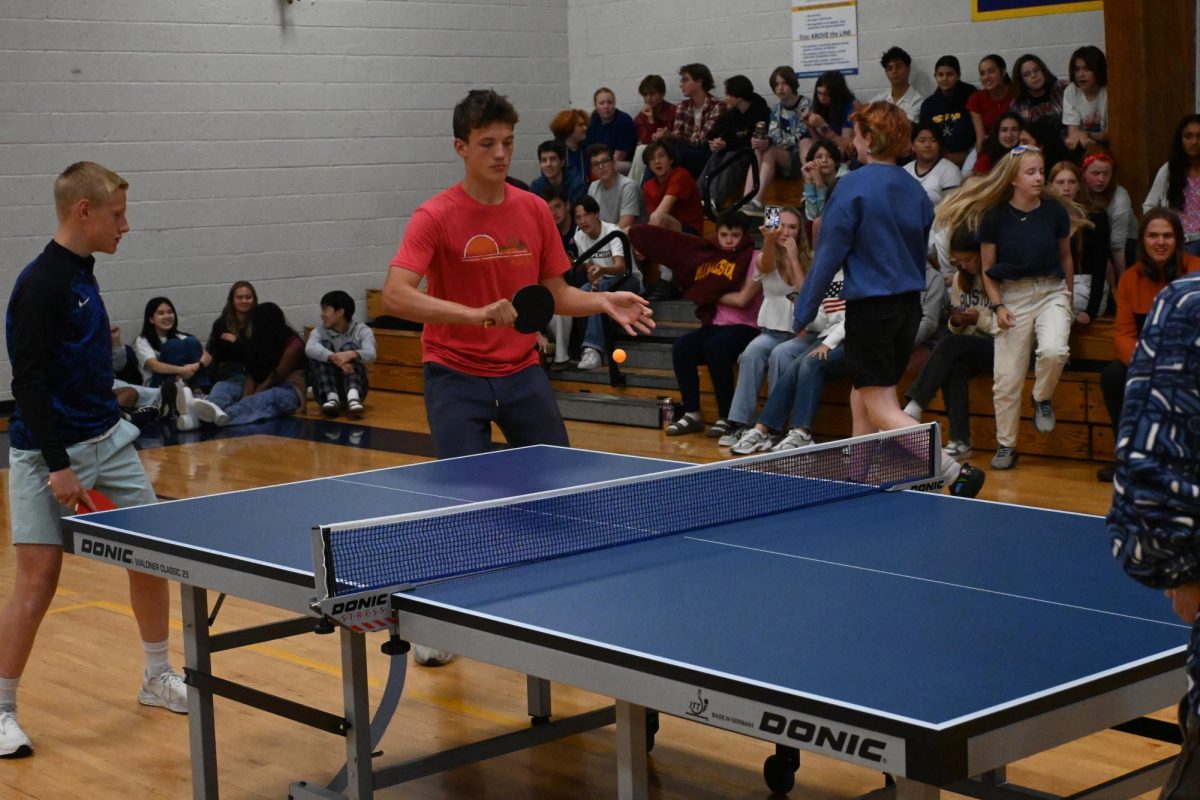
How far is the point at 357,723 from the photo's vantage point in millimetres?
3291

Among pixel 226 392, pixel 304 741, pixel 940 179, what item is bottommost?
pixel 304 741

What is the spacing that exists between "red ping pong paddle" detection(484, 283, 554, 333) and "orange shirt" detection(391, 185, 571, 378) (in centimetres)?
50

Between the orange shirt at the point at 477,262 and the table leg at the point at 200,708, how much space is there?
135cm

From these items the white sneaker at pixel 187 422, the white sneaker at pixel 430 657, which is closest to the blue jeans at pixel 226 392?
the white sneaker at pixel 187 422

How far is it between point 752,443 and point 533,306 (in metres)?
4.68

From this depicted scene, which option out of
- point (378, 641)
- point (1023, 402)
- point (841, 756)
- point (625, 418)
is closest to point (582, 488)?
point (841, 756)

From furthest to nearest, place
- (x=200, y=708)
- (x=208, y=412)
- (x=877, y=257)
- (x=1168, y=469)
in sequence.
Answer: (x=208, y=412) → (x=877, y=257) → (x=200, y=708) → (x=1168, y=469)

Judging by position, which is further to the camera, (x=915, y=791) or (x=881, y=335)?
(x=881, y=335)

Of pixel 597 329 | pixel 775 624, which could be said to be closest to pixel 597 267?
pixel 597 329

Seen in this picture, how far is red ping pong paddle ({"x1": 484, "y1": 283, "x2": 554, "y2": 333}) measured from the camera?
168 inches

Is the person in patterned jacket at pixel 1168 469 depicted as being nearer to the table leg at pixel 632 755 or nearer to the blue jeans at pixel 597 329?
the table leg at pixel 632 755

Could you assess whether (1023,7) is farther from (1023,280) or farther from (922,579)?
(922,579)

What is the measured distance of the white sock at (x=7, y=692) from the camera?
14.3 feet

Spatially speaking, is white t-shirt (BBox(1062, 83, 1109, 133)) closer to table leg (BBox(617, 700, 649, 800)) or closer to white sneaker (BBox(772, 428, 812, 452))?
white sneaker (BBox(772, 428, 812, 452))
